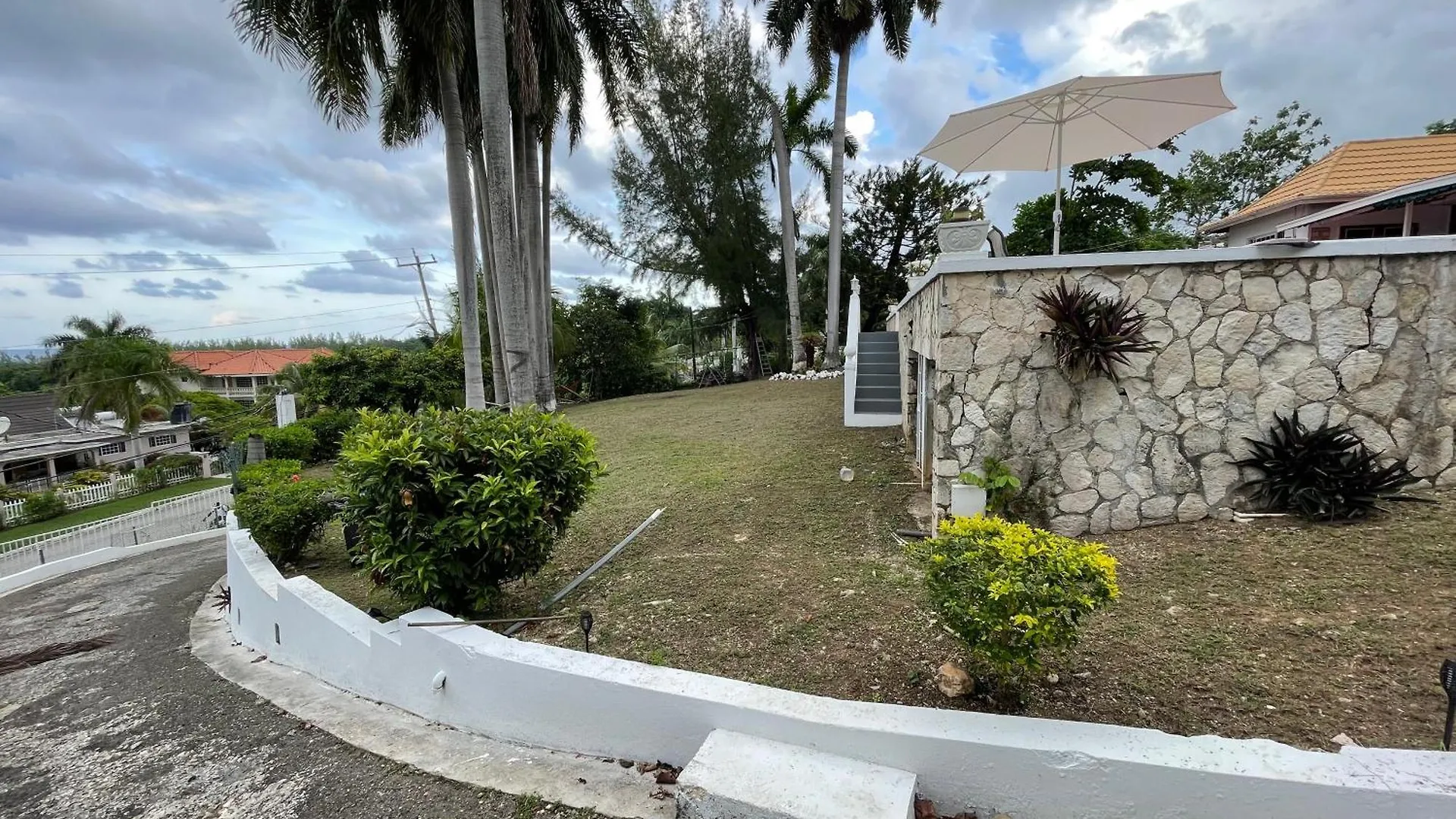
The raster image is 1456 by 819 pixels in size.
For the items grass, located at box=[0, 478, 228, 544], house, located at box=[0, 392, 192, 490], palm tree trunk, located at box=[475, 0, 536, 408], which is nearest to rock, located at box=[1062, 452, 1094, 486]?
palm tree trunk, located at box=[475, 0, 536, 408]

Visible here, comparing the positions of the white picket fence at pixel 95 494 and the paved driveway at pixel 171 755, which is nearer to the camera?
the paved driveway at pixel 171 755

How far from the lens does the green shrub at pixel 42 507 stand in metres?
18.1

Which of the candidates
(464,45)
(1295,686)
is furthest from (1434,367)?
(464,45)

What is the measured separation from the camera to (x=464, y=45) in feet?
27.2

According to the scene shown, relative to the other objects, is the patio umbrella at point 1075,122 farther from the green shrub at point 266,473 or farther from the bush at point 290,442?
the bush at point 290,442

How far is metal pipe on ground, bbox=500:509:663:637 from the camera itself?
3266 millimetres

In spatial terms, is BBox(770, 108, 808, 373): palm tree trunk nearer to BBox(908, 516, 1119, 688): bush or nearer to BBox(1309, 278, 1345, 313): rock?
BBox(1309, 278, 1345, 313): rock

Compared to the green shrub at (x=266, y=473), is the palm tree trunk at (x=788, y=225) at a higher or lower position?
higher

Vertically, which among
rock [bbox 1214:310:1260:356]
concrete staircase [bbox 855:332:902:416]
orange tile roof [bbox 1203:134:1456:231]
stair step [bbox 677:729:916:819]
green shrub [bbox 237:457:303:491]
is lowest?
stair step [bbox 677:729:916:819]

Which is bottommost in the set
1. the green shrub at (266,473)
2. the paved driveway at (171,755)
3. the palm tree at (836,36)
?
the paved driveway at (171,755)

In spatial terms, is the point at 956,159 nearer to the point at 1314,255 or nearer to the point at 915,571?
the point at 1314,255

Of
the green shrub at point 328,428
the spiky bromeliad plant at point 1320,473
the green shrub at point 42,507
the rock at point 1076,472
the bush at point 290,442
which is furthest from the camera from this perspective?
the green shrub at point 42,507

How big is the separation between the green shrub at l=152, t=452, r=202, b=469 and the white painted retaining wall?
1149 inches

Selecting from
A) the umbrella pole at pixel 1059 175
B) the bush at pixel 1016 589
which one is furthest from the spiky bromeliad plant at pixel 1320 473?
the bush at pixel 1016 589
